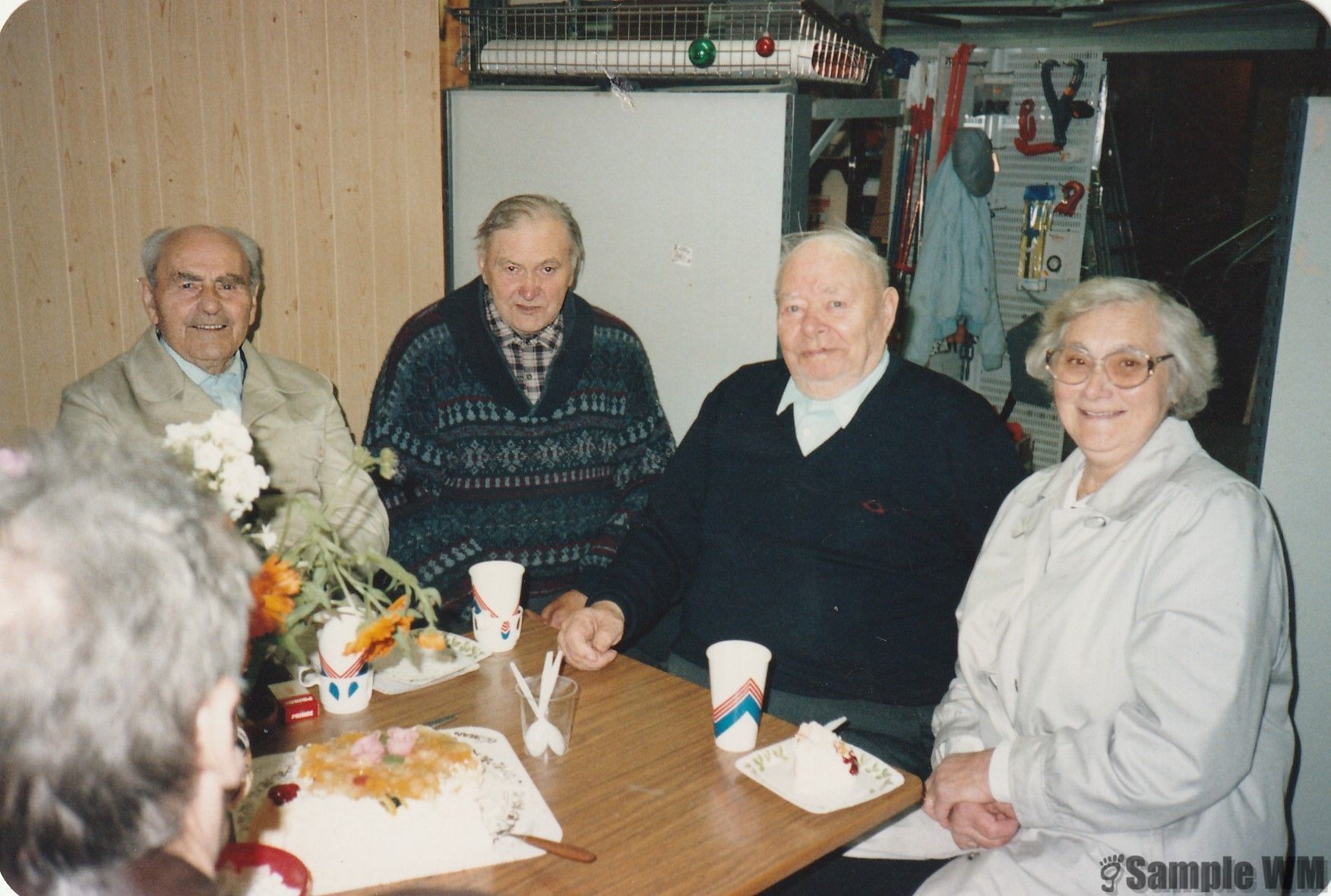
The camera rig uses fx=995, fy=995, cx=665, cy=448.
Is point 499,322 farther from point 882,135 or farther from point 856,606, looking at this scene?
point 882,135

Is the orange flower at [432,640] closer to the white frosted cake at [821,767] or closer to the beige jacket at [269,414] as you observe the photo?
the white frosted cake at [821,767]

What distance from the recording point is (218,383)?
242 cm

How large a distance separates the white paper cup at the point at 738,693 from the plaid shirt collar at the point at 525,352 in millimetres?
1202

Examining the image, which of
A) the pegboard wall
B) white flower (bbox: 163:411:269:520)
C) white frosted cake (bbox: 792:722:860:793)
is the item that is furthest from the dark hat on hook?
white flower (bbox: 163:411:269:520)

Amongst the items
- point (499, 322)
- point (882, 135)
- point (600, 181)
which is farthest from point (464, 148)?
point (882, 135)

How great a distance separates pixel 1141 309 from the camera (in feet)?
5.57

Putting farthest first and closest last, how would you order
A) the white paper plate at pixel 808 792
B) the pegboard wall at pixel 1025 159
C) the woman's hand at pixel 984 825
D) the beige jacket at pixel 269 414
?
the pegboard wall at pixel 1025 159, the beige jacket at pixel 269 414, the woman's hand at pixel 984 825, the white paper plate at pixel 808 792

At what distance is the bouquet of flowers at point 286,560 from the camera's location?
110 centimetres

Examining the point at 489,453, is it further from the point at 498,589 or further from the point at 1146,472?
the point at 1146,472

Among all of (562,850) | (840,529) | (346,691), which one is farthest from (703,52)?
(562,850)

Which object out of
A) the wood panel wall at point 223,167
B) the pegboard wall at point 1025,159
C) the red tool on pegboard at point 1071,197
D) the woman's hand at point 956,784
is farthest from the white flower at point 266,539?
the red tool on pegboard at point 1071,197

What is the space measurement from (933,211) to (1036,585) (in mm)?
3090

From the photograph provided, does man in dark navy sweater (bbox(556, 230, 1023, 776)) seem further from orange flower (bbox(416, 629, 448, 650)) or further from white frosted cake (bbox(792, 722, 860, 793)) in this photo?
orange flower (bbox(416, 629, 448, 650))

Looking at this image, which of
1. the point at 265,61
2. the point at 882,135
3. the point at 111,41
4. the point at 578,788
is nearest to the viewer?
the point at 578,788
